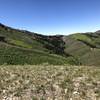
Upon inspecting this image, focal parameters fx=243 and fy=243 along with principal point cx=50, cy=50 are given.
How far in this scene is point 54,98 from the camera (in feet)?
68.6

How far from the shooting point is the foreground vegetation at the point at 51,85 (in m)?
21.1

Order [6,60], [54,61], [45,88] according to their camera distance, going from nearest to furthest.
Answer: [45,88] → [6,60] → [54,61]

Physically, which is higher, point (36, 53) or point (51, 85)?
point (36, 53)

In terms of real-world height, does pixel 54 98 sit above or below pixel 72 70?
below

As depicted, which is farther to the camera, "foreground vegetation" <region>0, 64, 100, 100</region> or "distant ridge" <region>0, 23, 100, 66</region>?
"distant ridge" <region>0, 23, 100, 66</region>

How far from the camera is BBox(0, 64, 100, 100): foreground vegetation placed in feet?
69.2

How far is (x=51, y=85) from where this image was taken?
2297 cm

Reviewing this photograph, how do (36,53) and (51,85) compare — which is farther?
(36,53)

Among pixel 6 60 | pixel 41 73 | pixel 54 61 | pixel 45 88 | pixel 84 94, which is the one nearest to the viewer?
pixel 84 94

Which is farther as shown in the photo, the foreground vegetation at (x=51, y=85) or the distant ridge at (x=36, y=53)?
the distant ridge at (x=36, y=53)

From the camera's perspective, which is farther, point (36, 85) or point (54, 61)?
point (54, 61)

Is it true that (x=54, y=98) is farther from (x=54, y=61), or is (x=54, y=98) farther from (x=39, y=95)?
(x=54, y=61)

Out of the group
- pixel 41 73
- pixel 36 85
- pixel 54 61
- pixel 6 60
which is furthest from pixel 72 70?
pixel 54 61

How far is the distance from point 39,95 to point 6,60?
139ft
